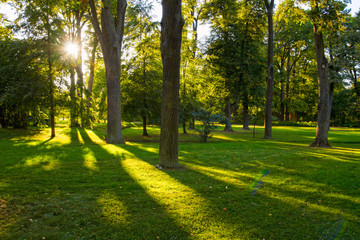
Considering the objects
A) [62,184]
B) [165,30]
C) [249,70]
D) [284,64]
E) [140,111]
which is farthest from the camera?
[284,64]

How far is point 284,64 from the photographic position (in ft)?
165

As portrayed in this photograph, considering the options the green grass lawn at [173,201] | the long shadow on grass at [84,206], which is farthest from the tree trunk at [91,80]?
the long shadow on grass at [84,206]

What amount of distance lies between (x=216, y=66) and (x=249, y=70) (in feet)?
12.0

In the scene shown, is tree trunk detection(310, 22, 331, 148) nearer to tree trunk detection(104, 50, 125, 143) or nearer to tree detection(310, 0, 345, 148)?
tree detection(310, 0, 345, 148)

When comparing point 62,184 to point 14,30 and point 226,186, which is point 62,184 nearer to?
point 226,186

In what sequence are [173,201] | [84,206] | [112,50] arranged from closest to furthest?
[84,206], [173,201], [112,50]

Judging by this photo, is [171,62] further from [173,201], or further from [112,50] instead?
[112,50]

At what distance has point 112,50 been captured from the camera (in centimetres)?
1408

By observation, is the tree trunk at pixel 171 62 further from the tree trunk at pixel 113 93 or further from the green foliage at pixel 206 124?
the green foliage at pixel 206 124

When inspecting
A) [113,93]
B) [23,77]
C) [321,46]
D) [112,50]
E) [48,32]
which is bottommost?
[113,93]

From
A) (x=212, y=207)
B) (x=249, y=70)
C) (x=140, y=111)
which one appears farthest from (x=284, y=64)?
(x=212, y=207)

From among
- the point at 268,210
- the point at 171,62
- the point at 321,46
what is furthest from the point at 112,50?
the point at 268,210

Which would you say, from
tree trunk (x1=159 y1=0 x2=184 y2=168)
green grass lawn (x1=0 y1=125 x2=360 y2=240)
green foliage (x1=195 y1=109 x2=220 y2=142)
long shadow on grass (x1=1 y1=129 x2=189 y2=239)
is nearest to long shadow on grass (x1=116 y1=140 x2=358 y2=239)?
green grass lawn (x1=0 y1=125 x2=360 y2=240)

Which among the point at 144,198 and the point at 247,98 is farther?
the point at 247,98
